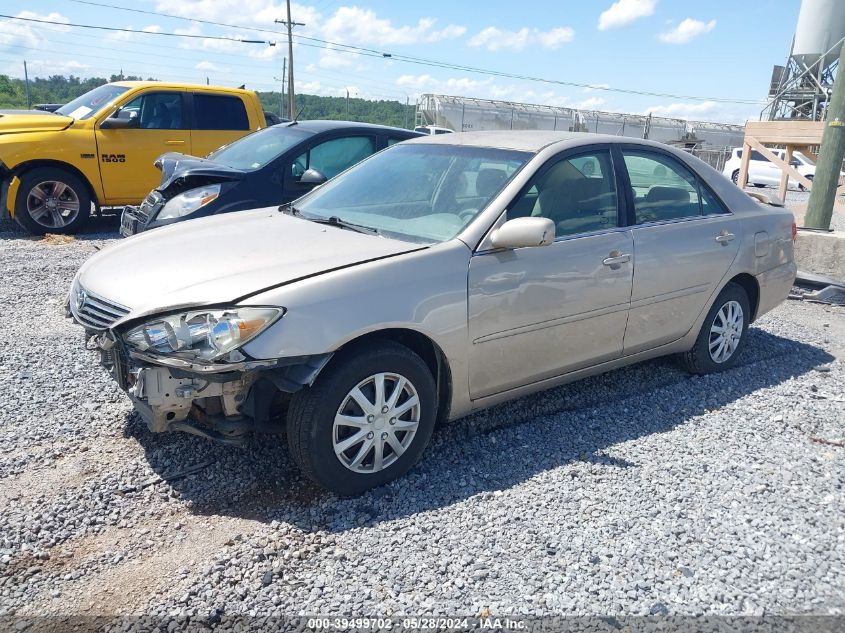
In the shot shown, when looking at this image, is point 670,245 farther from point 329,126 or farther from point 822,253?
point 822,253

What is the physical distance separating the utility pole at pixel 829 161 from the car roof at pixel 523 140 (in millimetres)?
4931

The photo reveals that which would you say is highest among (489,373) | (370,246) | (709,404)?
(370,246)

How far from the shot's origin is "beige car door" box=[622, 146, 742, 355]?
427 cm

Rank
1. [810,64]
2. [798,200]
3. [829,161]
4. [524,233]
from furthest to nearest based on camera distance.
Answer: [810,64]
[798,200]
[829,161]
[524,233]

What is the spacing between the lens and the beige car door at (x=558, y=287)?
3514mm

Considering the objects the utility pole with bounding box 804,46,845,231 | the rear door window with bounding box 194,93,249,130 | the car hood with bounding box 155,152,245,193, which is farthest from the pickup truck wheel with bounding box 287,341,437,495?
the rear door window with bounding box 194,93,249,130

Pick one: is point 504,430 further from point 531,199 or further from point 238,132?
point 238,132

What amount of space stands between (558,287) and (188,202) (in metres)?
4.48

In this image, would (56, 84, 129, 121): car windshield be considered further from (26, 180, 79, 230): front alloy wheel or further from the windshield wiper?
the windshield wiper

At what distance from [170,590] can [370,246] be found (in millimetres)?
1773

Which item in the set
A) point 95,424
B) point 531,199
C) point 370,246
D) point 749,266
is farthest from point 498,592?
point 749,266

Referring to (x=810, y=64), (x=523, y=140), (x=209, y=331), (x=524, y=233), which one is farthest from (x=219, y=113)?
(x=810, y=64)

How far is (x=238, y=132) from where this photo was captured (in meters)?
10.3

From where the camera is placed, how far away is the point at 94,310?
10.6 feet
